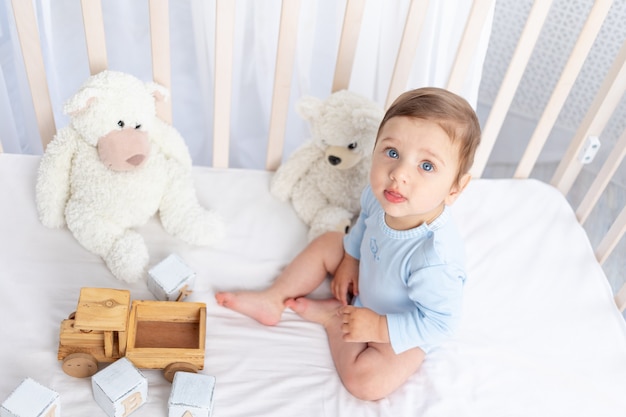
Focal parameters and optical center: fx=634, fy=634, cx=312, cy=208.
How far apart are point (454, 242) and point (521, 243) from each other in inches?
13.4

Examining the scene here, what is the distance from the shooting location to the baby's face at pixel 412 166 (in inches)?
36.5

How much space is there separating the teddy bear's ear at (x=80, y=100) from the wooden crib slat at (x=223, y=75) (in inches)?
9.3

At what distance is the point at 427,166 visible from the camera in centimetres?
94

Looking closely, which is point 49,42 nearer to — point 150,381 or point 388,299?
point 150,381

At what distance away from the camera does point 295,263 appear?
1.20 meters

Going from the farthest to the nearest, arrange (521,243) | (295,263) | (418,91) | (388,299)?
1. (521,243)
2. (295,263)
3. (388,299)
4. (418,91)

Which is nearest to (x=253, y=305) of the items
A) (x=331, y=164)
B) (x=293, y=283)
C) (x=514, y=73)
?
(x=293, y=283)

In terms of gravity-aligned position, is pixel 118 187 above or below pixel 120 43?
below

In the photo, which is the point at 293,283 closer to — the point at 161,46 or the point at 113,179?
the point at 113,179

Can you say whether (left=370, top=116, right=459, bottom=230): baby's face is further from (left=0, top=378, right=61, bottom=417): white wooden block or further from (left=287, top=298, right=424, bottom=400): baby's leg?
(left=0, top=378, right=61, bottom=417): white wooden block

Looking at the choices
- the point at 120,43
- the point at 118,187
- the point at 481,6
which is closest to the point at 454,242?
the point at 481,6

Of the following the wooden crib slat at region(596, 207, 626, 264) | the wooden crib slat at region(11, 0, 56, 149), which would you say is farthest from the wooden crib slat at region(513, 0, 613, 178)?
the wooden crib slat at region(11, 0, 56, 149)

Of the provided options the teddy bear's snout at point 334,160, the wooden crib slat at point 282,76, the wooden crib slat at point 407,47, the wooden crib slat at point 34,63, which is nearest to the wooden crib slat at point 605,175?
the wooden crib slat at point 407,47

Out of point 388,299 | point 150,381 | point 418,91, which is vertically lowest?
point 150,381
